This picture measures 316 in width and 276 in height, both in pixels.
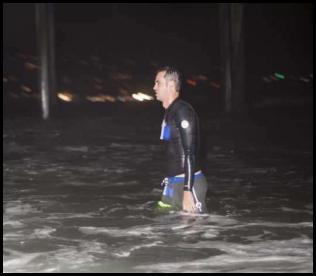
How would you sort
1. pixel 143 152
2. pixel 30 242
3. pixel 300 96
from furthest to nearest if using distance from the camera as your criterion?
1. pixel 300 96
2. pixel 143 152
3. pixel 30 242

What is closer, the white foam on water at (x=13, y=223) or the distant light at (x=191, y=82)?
the white foam on water at (x=13, y=223)

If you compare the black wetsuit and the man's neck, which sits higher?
the man's neck

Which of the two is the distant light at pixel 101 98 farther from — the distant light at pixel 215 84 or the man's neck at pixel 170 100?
the man's neck at pixel 170 100

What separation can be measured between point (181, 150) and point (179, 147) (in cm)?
4

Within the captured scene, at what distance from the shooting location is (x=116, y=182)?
37.3 ft

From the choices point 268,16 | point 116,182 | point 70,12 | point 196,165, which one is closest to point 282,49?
point 268,16

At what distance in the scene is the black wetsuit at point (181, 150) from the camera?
745cm

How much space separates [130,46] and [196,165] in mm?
27915

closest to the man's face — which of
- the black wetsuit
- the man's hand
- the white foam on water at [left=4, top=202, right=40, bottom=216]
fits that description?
the black wetsuit

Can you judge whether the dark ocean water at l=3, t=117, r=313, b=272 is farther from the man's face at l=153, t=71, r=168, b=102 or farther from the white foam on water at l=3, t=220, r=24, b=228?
the man's face at l=153, t=71, r=168, b=102

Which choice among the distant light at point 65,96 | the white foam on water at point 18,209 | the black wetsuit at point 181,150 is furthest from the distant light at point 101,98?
the black wetsuit at point 181,150

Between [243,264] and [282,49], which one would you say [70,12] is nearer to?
[282,49]

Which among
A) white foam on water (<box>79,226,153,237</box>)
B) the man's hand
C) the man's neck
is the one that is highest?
the man's neck

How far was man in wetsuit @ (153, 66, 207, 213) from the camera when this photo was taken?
746 cm
